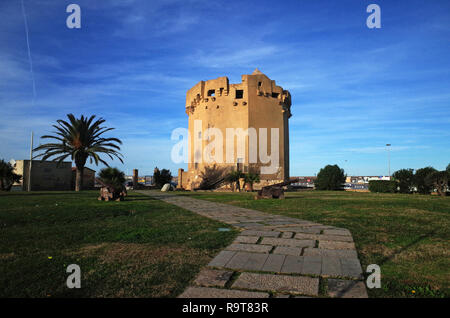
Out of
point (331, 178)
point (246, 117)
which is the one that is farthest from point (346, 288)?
point (331, 178)

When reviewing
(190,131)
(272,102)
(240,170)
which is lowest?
(240,170)

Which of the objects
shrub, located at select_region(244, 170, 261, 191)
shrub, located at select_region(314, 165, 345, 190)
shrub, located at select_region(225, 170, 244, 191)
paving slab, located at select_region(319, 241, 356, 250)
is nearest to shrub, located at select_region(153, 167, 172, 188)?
shrub, located at select_region(225, 170, 244, 191)

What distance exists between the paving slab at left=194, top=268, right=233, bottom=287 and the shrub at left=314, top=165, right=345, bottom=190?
27110mm

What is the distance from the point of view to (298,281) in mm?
2240

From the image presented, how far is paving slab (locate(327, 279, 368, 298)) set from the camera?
79.1 inches

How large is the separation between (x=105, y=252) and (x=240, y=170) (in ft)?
65.1

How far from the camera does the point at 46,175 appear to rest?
25953mm

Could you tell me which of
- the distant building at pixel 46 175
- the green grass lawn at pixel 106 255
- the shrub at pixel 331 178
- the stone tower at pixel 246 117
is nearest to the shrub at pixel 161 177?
the stone tower at pixel 246 117

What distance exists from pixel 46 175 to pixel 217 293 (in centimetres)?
2934

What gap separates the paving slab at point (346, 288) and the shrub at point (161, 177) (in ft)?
93.0

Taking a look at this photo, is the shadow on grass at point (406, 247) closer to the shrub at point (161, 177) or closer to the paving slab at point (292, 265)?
the paving slab at point (292, 265)

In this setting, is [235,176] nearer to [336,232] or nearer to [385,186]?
[385,186]

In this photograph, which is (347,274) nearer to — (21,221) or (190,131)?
(21,221)
